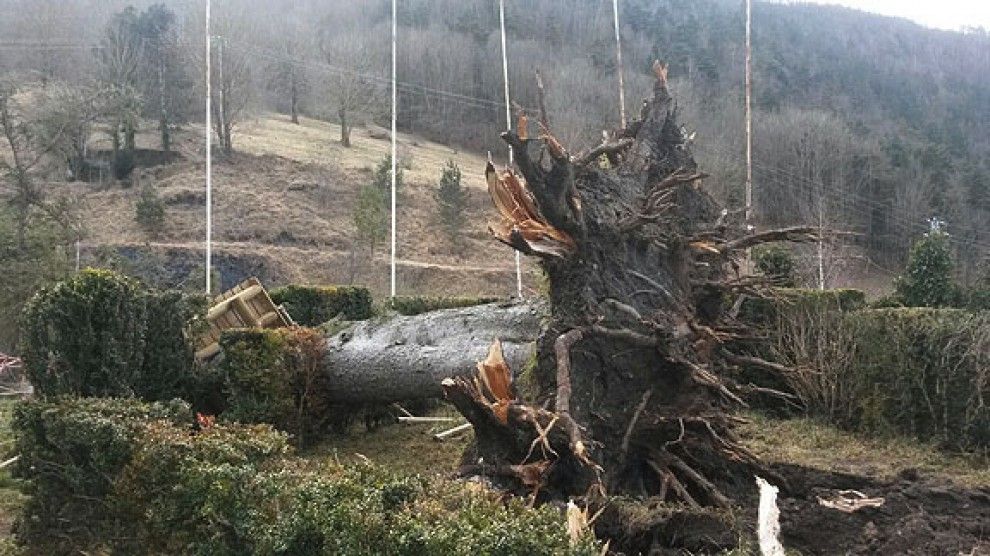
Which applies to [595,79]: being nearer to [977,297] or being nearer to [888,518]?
[977,297]

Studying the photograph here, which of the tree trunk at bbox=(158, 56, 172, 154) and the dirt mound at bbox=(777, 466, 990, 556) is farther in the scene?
the tree trunk at bbox=(158, 56, 172, 154)

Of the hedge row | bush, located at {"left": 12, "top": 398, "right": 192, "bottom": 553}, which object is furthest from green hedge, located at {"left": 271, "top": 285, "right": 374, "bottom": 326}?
bush, located at {"left": 12, "top": 398, "right": 192, "bottom": 553}

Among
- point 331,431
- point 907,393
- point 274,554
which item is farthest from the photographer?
point 331,431

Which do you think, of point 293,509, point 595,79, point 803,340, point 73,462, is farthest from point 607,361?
point 595,79

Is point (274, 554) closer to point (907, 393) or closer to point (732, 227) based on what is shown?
point (732, 227)

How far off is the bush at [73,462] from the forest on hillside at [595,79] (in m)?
20.6

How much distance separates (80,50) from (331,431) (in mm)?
39372

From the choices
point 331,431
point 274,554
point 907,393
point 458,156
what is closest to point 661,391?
point 274,554

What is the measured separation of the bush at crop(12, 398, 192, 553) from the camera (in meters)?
5.21

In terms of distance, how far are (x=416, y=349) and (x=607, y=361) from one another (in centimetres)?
398

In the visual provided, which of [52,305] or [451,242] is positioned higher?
[52,305]

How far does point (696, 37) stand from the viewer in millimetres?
47500

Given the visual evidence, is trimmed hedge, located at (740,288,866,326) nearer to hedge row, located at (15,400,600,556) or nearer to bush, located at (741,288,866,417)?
bush, located at (741,288,866,417)

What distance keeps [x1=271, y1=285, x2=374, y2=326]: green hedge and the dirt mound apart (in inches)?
→ 320
